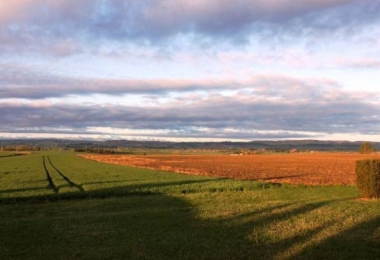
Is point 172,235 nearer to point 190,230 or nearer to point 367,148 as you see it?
point 190,230

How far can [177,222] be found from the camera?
15656mm

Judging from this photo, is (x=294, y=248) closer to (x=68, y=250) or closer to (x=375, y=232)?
(x=375, y=232)

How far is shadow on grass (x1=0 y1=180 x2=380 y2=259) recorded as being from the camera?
10.8 m

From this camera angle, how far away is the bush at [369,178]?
23.4 meters

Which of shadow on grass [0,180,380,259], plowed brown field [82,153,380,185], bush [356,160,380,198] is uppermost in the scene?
bush [356,160,380,198]

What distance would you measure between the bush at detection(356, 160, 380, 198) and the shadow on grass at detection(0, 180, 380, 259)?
518 cm

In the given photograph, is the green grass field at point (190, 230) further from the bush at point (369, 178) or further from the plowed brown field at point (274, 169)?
the plowed brown field at point (274, 169)

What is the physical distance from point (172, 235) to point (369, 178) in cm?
1499

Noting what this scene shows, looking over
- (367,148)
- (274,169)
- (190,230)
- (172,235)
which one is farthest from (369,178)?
(367,148)

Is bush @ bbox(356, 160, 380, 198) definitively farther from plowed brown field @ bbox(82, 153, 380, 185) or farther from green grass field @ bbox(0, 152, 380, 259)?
plowed brown field @ bbox(82, 153, 380, 185)

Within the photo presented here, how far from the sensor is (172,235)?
13.1 meters

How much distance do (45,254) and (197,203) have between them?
451 inches

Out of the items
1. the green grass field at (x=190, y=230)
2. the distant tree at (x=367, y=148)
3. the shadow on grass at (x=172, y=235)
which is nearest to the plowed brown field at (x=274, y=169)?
the green grass field at (x=190, y=230)

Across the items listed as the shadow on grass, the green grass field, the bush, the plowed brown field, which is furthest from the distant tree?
the shadow on grass
